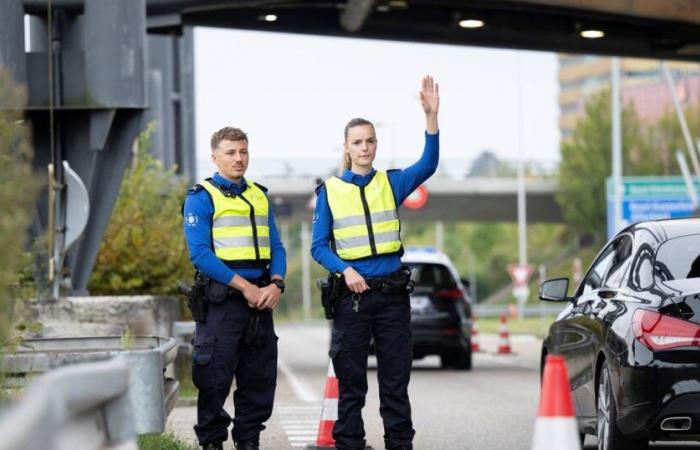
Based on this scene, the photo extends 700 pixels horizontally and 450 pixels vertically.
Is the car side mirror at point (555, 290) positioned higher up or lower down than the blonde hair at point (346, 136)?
lower down

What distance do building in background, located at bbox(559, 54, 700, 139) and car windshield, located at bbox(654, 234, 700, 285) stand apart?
349 ft

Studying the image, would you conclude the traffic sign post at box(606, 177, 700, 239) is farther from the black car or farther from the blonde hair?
the blonde hair

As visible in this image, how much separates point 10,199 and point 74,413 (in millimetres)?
2561

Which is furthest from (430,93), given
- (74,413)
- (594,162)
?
(594,162)

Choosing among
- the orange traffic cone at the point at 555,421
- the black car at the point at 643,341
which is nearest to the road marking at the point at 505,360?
the black car at the point at 643,341

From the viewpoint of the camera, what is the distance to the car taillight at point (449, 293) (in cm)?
2475

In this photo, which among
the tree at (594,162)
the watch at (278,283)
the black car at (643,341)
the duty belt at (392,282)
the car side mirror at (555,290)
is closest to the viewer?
the black car at (643,341)

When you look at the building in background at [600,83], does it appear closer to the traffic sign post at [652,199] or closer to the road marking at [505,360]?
the traffic sign post at [652,199]

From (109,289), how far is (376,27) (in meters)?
7.90

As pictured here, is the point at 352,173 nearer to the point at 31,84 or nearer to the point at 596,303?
the point at 596,303

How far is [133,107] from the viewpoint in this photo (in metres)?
16.7

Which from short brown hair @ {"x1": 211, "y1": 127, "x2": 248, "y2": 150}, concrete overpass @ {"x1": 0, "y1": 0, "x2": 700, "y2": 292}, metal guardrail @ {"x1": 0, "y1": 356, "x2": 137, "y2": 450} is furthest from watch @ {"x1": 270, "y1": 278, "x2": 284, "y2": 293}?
metal guardrail @ {"x1": 0, "y1": 356, "x2": 137, "y2": 450}

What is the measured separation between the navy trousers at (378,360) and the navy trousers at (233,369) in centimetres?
41

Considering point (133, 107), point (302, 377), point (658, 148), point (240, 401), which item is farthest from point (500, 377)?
point (658, 148)
